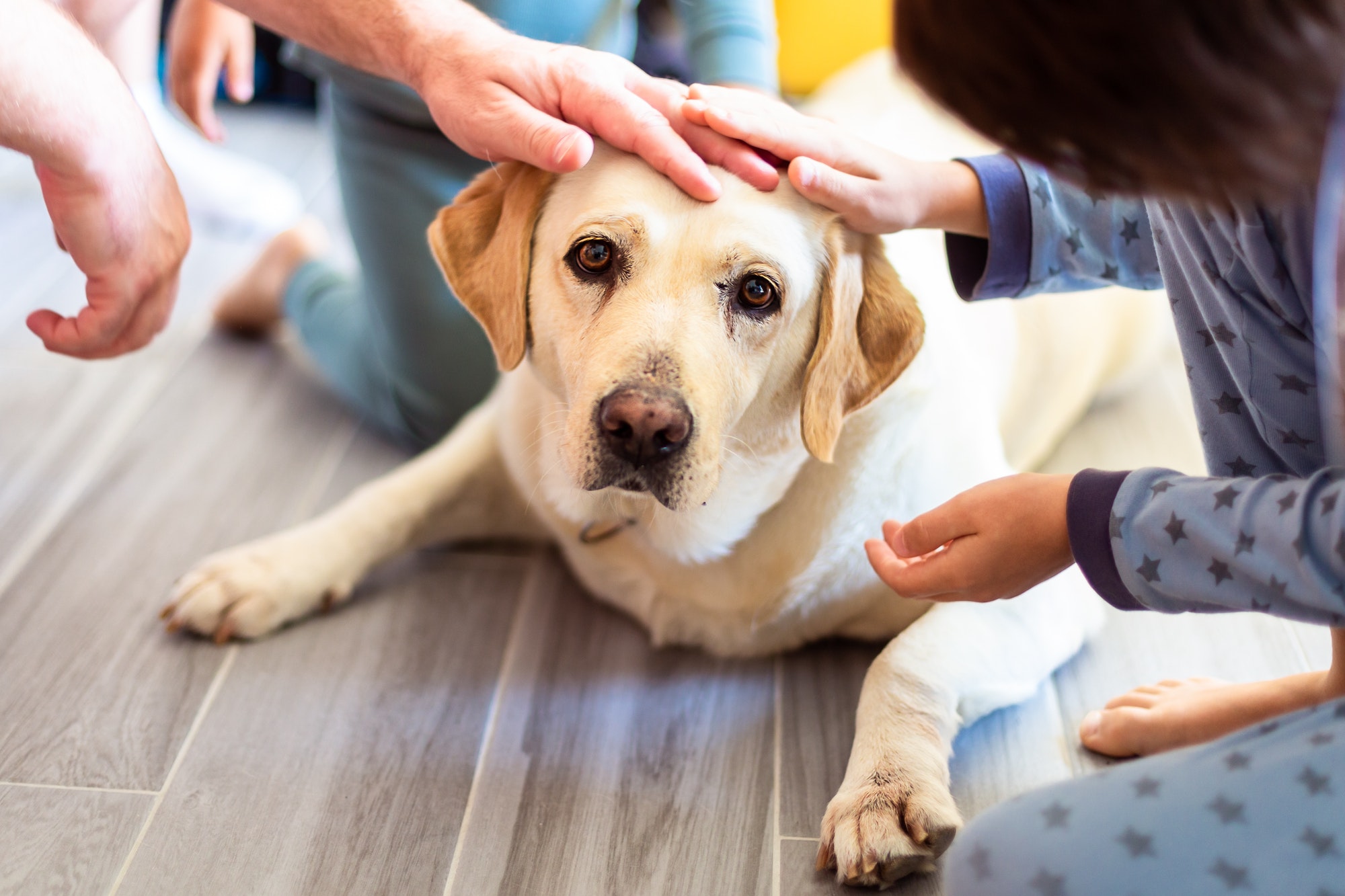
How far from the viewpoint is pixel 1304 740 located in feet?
4.05

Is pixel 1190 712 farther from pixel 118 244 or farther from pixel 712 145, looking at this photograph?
pixel 118 244

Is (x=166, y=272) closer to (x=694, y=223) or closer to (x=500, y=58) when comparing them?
(x=500, y=58)

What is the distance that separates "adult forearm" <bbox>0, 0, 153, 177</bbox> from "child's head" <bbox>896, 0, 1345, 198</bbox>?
1253mm

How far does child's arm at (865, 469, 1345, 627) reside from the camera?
120 centimetres

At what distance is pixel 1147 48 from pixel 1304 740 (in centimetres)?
80

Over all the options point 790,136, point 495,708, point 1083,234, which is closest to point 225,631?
point 495,708

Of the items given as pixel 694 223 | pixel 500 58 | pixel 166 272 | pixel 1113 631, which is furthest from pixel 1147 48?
pixel 166 272

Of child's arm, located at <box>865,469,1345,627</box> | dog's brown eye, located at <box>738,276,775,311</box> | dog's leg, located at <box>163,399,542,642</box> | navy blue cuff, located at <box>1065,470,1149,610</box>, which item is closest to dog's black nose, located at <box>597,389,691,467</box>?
dog's brown eye, located at <box>738,276,775,311</box>

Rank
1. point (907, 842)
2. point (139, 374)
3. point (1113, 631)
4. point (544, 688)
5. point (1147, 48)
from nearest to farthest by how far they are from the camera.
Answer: point (1147, 48), point (907, 842), point (544, 688), point (1113, 631), point (139, 374)

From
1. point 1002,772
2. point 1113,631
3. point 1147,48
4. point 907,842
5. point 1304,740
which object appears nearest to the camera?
point 1147,48

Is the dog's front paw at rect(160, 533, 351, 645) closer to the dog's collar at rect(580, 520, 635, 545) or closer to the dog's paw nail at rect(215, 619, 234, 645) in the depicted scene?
the dog's paw nail at rect(215, 619, 234, 645)

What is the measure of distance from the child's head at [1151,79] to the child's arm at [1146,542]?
1.19ft

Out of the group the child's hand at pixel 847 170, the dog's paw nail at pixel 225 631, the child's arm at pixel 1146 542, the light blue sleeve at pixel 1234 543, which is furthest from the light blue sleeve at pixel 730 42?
the dog's paw nail at pixel 225 631

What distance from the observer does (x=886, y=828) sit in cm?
155
